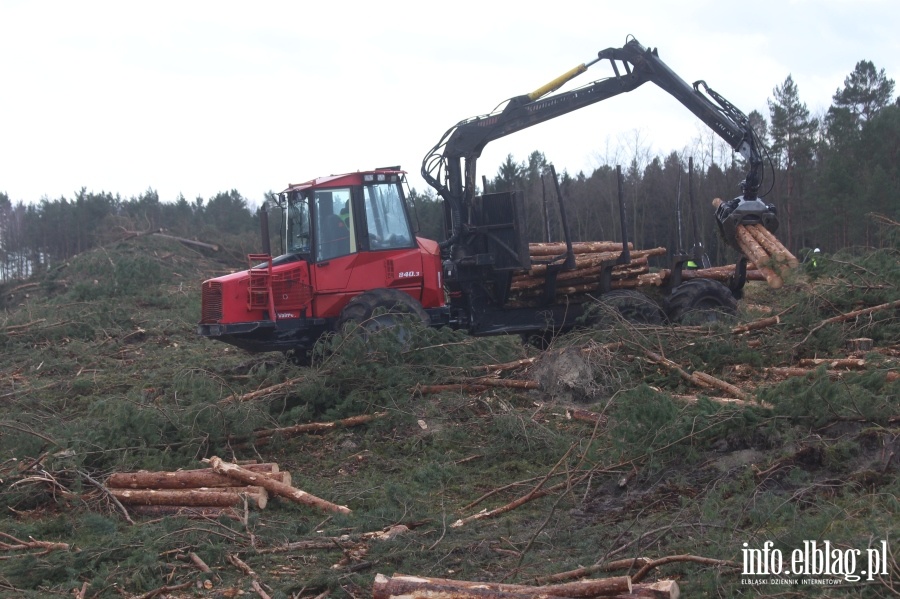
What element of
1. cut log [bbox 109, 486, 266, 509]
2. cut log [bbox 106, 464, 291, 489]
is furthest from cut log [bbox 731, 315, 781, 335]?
cut log [bbox 109, 486, 266, 509]

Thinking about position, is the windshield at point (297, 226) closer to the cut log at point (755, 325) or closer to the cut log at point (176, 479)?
the cut log at point (176, 479)

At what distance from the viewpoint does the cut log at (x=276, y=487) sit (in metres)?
7.21

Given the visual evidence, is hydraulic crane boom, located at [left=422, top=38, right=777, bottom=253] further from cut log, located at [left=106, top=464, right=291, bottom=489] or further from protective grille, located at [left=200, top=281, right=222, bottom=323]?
cut log, located at [left=106, top=464, right=291, bottom=489]

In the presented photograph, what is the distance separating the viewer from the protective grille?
11.5 meters

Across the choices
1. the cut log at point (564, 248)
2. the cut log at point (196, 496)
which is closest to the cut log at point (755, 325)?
the cut log at point (564, 248)

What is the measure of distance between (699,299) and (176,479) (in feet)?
26.6

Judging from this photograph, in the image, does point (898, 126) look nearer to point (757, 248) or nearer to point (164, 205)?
point (757, 248)

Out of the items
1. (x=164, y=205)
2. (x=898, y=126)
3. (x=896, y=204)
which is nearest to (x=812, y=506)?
(x=896, y=204)

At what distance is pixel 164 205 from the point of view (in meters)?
46.7

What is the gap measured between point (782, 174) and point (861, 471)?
31.6 metres

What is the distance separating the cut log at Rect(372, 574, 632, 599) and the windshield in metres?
7.83

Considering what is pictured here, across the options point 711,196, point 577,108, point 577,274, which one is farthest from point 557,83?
point 711,196

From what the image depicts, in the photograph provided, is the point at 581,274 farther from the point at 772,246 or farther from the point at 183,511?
the point at 183,511

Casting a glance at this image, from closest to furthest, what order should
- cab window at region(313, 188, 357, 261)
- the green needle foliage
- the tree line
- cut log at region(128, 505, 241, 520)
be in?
the green needle foliage
cut log at region(128, 505, 241, 520)
cab window at region(313, 188, 357, 261)
the tree line
